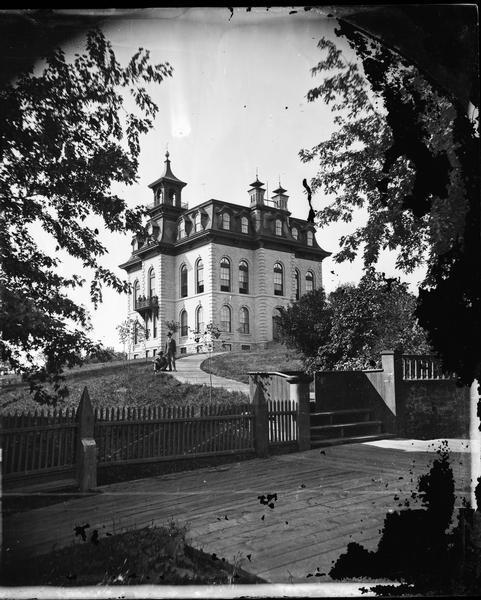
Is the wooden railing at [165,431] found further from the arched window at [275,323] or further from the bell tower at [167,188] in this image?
the bell tower at [167,188]

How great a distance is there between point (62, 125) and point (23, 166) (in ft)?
1.16

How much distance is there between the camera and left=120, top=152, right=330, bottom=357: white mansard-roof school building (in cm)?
276

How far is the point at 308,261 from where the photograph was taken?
9.54 ft

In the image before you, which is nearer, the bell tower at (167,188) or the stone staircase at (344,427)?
the bell tower at (167,188)

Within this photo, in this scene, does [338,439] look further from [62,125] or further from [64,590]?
[62,125]

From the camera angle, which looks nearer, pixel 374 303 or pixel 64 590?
pixel 64 590

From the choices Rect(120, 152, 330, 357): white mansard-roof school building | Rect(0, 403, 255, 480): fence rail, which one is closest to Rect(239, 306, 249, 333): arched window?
Rect(120, 152, 330, 357): white mansard-roof school building

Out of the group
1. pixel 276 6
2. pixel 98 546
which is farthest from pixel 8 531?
pixel 276 6

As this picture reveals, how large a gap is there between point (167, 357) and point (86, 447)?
163 cm

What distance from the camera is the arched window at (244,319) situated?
281cm

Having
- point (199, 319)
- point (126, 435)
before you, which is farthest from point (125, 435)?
point (199, 319)

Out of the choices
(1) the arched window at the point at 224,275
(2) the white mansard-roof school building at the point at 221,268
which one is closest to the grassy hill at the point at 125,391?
(2) the white mansard-roof school building at the point at 221,268

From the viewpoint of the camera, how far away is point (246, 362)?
9.61ft

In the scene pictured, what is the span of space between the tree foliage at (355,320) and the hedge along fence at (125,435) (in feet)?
2.18
